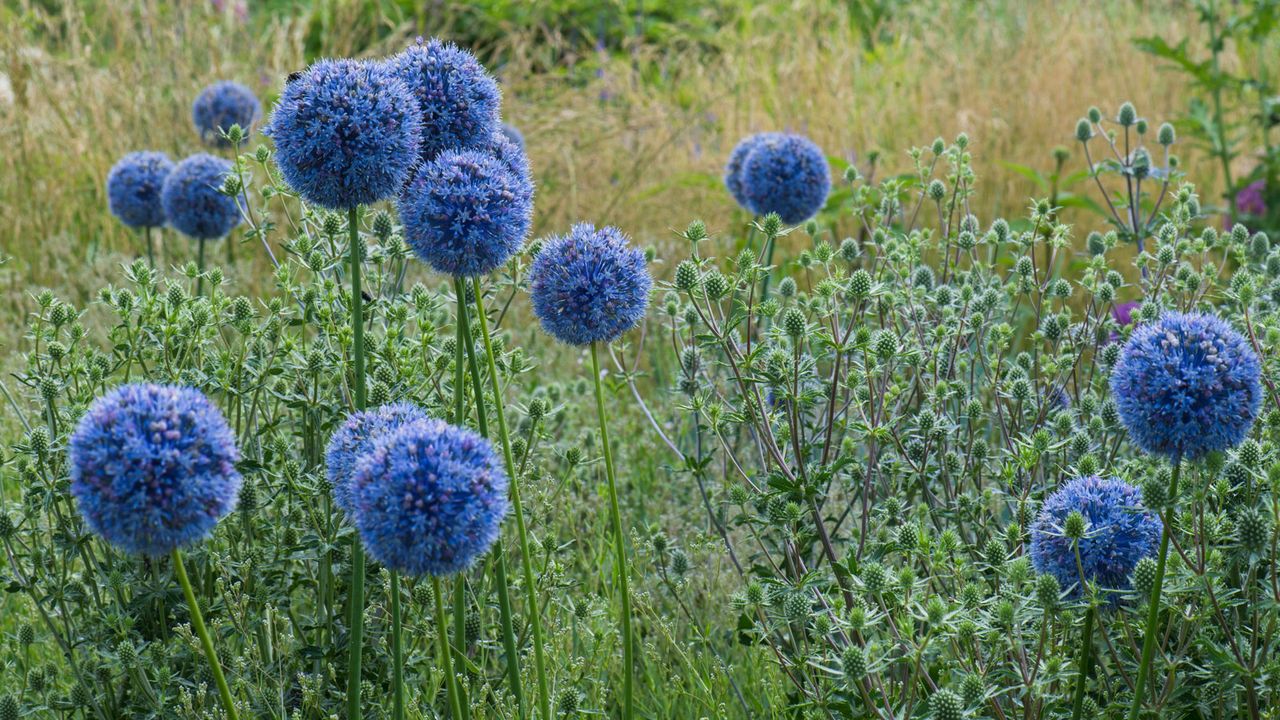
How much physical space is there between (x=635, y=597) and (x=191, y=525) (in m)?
1.44

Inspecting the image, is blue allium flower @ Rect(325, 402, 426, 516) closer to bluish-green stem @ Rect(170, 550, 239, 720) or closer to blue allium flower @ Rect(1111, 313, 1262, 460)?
bluish-green stem @ Rect(170, 550, 239, 720)

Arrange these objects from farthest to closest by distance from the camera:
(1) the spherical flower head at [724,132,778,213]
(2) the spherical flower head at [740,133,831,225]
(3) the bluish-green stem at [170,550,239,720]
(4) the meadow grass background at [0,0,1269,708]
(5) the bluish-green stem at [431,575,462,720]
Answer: (4) the meadow grass background at [0,0,1269,708] → (1) the spherical flower head at [724,132,778,213] → (2) the spherical flower head at [740,133,831,225] → (5) the bluish-green stem at [431,575,462,720] → (3) the bluish-green stem at [170,550,239,720]

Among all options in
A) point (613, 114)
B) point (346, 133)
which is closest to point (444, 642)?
point (346, 133)

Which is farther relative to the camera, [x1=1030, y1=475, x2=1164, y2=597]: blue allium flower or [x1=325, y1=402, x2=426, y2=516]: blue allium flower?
[x1=1030, y1=475, x2=1164, y2=597]: blue allium flower

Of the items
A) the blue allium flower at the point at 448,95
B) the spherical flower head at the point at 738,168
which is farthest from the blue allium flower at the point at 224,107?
the blue allium flower at the point at 448,95

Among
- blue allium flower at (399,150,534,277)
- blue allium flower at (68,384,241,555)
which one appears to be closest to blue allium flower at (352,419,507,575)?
blue allium flower at (68,384,241,555)

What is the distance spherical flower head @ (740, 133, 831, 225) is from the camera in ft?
15.0

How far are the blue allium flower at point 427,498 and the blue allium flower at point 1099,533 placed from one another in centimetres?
114

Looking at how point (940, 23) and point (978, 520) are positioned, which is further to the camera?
point (940, 23)

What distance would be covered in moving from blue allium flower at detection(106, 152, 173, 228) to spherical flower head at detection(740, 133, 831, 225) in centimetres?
241

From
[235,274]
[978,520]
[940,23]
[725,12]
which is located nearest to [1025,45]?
[940,23]

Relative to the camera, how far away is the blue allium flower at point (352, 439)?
213 cm

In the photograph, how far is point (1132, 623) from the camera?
2.81 metres

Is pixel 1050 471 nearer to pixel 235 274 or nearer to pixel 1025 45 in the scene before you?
pixel 235 274
